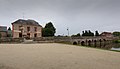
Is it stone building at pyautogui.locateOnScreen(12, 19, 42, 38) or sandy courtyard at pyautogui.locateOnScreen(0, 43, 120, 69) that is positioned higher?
stone building at pyautogui.locateOnScreen(12, 19, 42, 38)

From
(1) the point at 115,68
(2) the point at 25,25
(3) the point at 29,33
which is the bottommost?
(1) the point at 115,68

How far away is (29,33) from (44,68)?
110 feet

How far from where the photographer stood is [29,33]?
37062mm

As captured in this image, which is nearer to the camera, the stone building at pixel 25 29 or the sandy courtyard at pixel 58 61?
the sandy courtyard at pixel 58 61

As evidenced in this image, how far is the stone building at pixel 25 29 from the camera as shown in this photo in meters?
34.8

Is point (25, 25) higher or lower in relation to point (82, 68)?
higher

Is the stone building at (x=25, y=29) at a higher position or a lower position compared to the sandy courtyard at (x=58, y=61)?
higher

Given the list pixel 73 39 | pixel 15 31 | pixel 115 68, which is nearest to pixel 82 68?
pixel 115 68

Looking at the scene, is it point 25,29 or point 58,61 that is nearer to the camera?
point 58,61

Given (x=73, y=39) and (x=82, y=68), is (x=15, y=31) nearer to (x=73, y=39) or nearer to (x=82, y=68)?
(x=73, y=39)

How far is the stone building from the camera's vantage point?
Result: 3475 cm

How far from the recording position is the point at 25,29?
119ft

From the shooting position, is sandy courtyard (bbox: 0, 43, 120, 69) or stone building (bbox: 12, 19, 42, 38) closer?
sandy courtyard (bbox: 0, 43, 120, 69)

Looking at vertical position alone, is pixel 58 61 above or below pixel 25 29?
below
